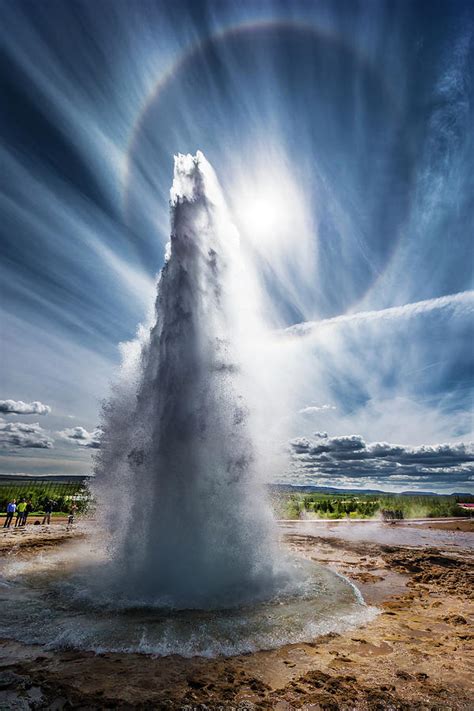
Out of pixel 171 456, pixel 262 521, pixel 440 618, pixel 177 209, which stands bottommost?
pixel 440 618

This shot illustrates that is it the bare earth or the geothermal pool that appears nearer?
the bare earth

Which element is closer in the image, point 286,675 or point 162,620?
point 286,675

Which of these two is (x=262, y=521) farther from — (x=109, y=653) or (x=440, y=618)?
(x=109, y=653)

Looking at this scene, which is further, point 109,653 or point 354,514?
point 354,514

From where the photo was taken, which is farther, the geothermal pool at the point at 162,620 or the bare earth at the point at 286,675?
the geothermal pool at the point at 162,620

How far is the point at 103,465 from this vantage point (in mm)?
14688

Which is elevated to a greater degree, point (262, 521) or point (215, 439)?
point (215, 439)

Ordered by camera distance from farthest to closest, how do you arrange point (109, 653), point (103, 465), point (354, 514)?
1. point (354, 514)
2. point (103, 465)
3. point (109, 653)

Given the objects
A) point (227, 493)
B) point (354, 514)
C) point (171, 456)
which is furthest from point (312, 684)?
point (354, 514)

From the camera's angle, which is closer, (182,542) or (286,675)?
(286,675)

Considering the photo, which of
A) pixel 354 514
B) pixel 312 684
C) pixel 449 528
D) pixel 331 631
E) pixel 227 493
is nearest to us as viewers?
pixel 312 684

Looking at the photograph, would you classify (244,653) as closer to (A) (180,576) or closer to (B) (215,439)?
(A) (180,576)

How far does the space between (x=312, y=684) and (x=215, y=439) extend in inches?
263

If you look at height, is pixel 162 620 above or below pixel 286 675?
above
